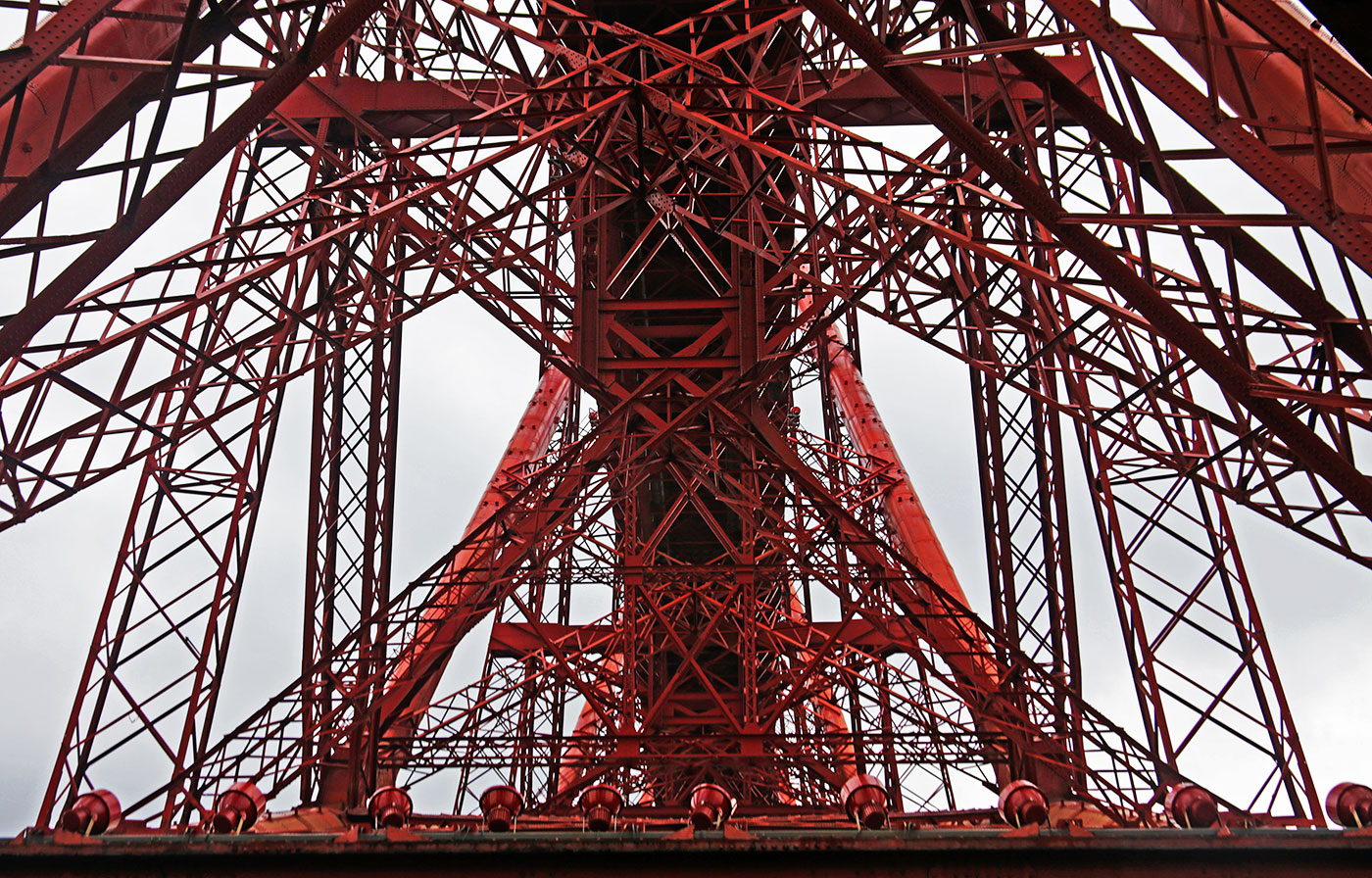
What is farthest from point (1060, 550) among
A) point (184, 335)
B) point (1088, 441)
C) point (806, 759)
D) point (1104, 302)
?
point (184, 335)

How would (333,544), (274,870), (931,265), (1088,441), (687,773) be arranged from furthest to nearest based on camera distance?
1. (687,773)
2. (333,544)
3. (1088,441)
4. (931,265)
5. (274,870)

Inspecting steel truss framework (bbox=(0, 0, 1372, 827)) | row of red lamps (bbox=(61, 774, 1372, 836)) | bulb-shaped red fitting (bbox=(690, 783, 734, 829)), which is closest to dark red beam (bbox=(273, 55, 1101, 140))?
steel truss framework (bbox=(0, 0, 1372, 827))

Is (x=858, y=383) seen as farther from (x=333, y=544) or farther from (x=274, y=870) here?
(x=274, y=870)

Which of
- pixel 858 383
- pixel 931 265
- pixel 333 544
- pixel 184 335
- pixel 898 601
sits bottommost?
pixel 898 601

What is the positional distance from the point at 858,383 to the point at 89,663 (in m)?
15.3

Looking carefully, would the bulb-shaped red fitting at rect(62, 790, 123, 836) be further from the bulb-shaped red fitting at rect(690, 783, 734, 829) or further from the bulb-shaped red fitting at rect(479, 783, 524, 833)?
the bulb-shaped red fitting at rect(690, 783, 734, 829)

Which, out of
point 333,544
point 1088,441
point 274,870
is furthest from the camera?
point 333,544

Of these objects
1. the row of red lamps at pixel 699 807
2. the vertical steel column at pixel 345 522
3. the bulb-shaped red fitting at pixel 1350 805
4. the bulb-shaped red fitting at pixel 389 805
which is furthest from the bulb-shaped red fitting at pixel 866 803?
the vertical steel column at pixel 345 522

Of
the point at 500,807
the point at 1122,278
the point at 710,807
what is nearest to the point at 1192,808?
the point at 710,807

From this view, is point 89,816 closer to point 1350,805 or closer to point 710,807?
point 710,807

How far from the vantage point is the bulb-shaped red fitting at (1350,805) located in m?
8.38

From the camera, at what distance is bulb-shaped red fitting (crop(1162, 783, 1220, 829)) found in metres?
9.31

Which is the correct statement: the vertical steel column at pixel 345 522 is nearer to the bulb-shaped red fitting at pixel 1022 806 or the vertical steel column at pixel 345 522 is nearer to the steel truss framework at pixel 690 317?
the steel truss framework at pixel 690 317

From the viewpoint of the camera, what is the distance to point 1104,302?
40.2ft
